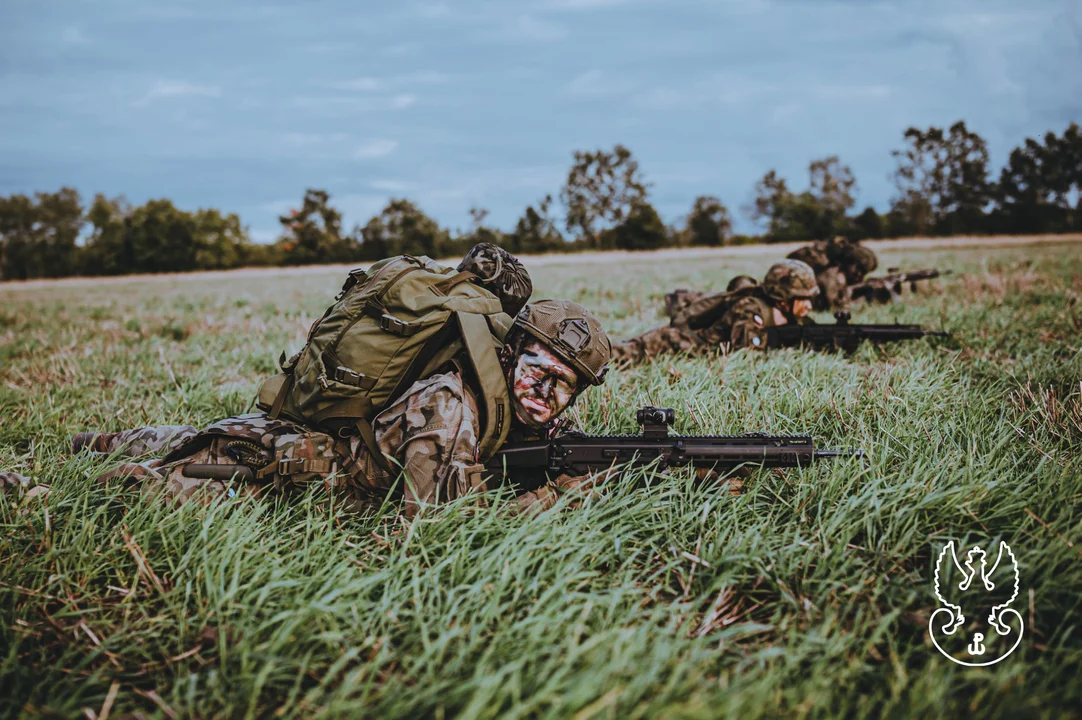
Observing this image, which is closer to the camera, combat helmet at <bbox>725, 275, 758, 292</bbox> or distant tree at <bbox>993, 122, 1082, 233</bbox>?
combat helmet at <bbox>725, 275, 758, 292</bbox>

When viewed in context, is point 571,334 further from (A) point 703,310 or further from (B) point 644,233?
(B) point 644,233

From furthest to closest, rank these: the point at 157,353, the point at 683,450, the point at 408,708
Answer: the point at 157,353 → the point at 683,450 → the point at 408,708

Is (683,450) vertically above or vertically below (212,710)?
above

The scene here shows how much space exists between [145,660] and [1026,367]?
6624 millimetres

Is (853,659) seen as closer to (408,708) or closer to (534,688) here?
(534,688)

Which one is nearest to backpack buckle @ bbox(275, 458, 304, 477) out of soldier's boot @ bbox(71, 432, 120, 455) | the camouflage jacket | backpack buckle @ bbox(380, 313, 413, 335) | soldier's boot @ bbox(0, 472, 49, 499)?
backpack buckle @ bbox(380, 313, 413, 335)

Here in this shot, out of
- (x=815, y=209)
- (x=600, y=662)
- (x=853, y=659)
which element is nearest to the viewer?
(x=600, y=662)

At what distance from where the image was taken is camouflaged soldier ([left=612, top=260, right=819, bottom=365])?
6.83 metres

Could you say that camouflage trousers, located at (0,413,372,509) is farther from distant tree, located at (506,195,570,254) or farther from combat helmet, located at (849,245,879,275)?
distant tree, located at (506,195,570,254)

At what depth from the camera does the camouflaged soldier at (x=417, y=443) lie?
286cm

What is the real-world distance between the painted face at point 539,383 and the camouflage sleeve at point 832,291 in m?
8.88

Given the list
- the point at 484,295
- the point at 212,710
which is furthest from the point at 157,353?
the point at 212,710

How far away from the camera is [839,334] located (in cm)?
686

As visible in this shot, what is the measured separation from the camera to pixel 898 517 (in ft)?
9.11
